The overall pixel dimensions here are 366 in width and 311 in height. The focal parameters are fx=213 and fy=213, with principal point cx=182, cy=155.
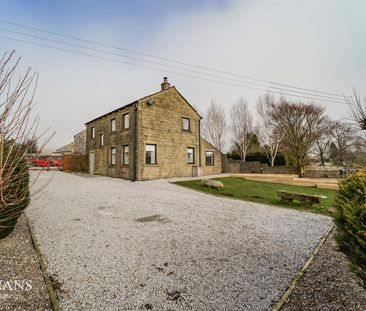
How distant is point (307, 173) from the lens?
26203 millimetres

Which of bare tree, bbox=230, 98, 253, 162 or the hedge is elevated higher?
bare tree, bbox=230, 98, 253, 162

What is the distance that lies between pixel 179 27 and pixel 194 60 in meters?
5.95

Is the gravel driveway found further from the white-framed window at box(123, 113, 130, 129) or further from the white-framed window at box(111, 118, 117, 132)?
the white-framed window at box(111, 118, 117, 132)

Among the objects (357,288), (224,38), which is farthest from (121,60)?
(357,288)

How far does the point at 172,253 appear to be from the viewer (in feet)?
13.8

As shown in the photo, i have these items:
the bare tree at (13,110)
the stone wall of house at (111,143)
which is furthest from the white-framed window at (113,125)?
the bare tree at (13,110)

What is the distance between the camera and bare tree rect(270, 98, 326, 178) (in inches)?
977

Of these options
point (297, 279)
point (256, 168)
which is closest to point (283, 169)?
point (256, 168)

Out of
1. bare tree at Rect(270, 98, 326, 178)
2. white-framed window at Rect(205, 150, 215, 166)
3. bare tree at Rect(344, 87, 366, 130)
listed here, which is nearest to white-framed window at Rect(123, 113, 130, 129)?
white-framed window at Rect(205, 150, 215, 166)

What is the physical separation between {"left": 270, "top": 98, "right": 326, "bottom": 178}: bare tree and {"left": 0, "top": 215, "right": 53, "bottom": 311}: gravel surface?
26.5m

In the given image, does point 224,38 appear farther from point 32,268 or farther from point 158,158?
point 32,268

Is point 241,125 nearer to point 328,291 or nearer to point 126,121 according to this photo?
point 126,121

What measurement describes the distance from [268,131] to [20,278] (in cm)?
3324

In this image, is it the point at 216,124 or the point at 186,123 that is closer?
the point at 186,123
